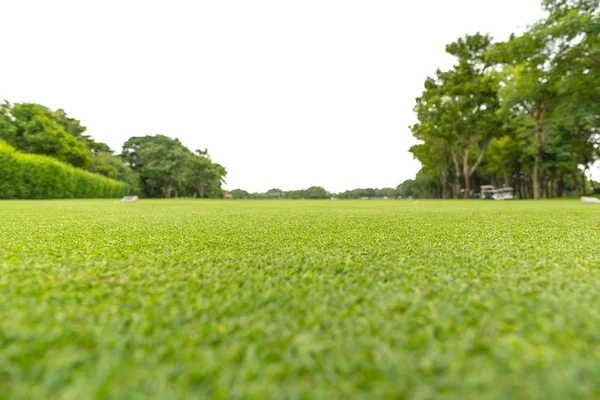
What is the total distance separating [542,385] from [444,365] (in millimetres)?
126

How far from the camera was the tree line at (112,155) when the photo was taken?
808 inches

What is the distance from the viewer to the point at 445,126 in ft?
55.7

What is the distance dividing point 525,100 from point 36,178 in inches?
1019

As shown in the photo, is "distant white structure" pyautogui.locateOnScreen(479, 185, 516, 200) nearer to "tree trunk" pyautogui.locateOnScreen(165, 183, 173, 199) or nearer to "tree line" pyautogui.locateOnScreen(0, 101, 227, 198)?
"tree line" pyautogui.locateOnScreen(0, 101, 227, 198)

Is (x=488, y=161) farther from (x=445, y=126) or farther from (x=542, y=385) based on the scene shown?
(x=542, y=385)

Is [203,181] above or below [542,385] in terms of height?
above

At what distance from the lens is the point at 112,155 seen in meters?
37.0

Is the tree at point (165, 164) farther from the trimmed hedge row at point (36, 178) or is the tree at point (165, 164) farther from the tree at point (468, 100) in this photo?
the tree at point (468, 100)

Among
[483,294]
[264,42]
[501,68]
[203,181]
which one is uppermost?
[264,42]

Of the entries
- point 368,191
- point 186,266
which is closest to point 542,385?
point 186,266

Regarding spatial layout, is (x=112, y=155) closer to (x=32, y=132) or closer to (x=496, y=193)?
(x=32, y=132)

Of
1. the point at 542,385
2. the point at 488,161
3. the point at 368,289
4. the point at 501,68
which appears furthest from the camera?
the point at 488,161

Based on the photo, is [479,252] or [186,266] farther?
[479,252]

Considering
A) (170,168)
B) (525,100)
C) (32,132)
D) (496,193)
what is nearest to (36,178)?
(32,132)
